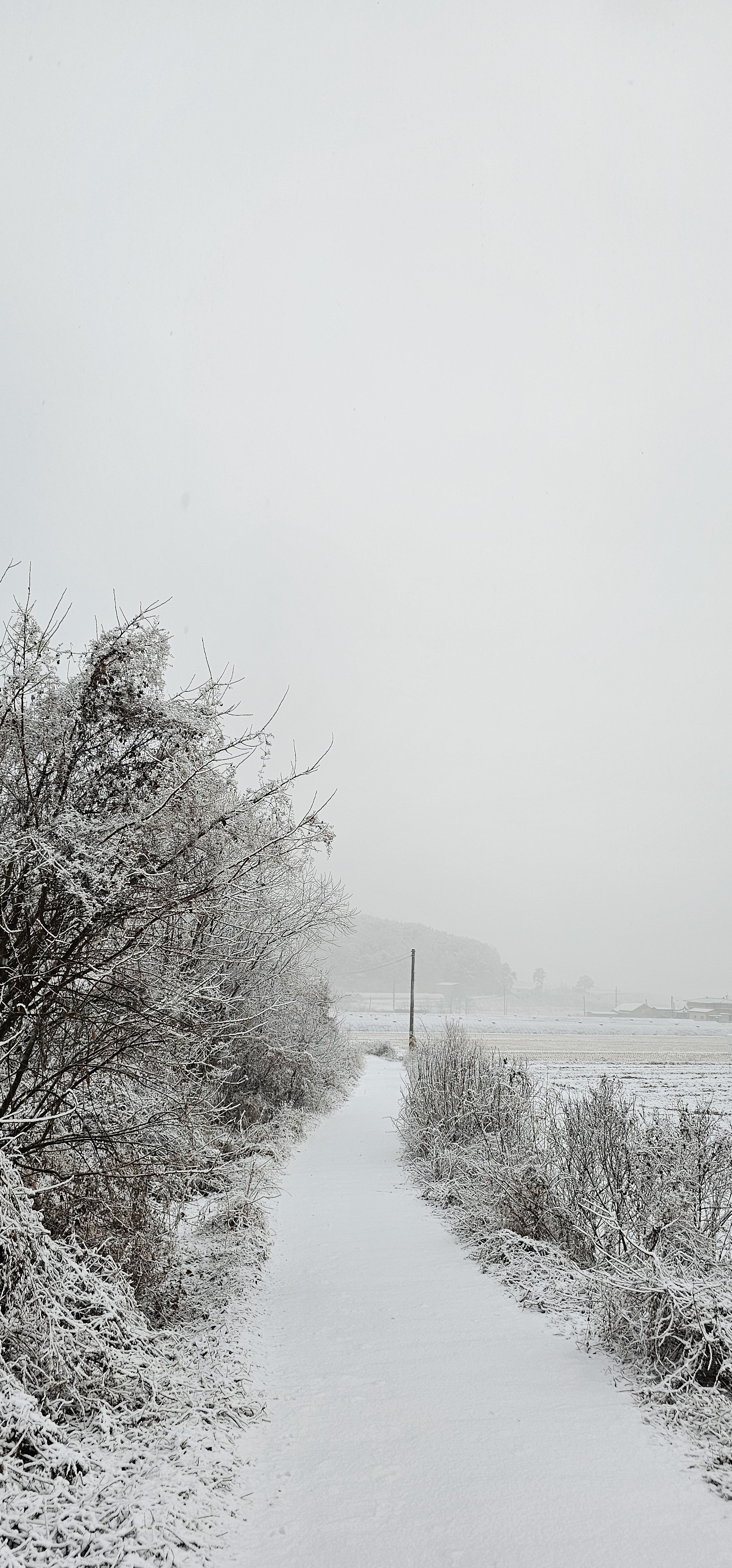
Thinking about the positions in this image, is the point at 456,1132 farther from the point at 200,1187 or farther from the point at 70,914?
the point at 70,914

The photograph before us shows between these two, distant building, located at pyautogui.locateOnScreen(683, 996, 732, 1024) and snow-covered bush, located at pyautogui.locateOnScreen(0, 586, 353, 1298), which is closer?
snow-covered bush, located at pyautogui.locateOnScreen(0, 586, 353, 1298)

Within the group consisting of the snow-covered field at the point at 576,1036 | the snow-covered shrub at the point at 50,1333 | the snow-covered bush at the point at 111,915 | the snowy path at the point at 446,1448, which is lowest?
the snow-covered field at the point at 576,1036

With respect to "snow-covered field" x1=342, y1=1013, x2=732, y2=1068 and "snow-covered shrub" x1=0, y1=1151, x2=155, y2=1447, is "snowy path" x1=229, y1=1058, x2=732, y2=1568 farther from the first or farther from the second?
"snow-covered field" x1=342, y1=1013, x2=732, y2=1068

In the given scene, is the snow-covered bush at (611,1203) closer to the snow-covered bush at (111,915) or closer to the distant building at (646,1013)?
the snow-covered bush at (111,915)

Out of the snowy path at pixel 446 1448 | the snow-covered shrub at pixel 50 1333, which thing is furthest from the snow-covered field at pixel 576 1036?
the snow-covered shrub at pixel 50 1333

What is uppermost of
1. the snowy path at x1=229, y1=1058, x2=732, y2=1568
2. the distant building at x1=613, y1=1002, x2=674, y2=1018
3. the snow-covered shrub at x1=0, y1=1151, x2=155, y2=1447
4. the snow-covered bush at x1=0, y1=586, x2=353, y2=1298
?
the snow-covered bush at x1=0, y1=586, x2=353, y2=1298

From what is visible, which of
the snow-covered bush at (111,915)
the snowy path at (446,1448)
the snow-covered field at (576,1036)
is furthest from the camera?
the snow-covered field at (576,1036)

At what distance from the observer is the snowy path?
2.80 m

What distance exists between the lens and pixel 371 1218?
26.3 ft

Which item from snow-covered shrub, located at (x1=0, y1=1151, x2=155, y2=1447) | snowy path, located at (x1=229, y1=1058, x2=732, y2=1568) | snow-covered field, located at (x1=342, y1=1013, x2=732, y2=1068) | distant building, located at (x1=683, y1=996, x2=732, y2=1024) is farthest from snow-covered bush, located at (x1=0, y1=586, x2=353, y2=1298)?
distant building, located at (x1=683, y1=996, x2=732, y2=1024)

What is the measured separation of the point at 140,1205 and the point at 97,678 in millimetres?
2969

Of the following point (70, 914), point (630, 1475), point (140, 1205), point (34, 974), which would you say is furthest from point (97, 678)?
point (630, 1475)

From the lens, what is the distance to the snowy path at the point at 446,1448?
280 centimetres

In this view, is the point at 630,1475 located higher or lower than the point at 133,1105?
lower
